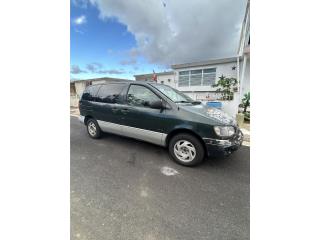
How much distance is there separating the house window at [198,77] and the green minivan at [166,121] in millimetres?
9338

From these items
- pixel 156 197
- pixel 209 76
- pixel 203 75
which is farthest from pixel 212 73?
pixel 156 197

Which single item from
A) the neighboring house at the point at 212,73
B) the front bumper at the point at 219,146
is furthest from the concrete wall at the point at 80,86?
the front bumper at the point at 219,146

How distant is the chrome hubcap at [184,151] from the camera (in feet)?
9.03

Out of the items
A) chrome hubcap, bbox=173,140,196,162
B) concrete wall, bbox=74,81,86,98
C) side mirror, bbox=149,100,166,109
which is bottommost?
chrome hubcap, bbox=173,140,196,162

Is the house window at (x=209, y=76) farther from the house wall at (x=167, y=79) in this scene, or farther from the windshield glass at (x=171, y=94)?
the windshield glass at (x=171, y=94)

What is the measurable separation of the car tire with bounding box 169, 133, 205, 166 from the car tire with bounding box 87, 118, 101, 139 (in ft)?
7.71

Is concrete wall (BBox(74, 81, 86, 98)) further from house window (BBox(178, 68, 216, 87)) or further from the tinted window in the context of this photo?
the tinted window

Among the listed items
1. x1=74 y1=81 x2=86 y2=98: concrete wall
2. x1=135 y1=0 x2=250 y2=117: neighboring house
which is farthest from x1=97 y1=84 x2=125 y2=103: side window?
x1=74 y1=81 x2=86 y2=98: concrete wall

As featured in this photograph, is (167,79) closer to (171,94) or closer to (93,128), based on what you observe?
(93,128)

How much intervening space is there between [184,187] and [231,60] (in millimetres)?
10775

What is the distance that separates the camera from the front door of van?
304cm
